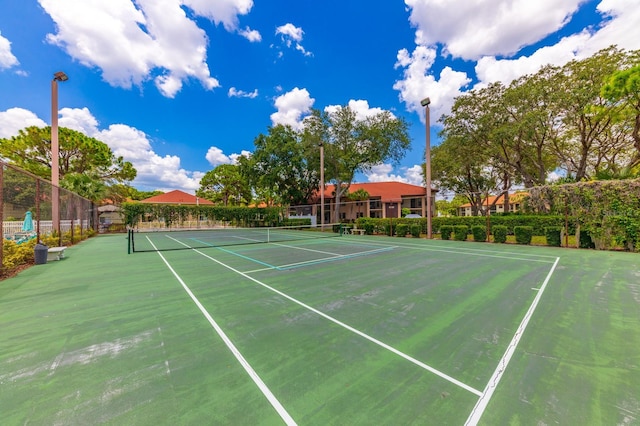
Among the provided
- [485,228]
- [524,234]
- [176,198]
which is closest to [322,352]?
[524,234]

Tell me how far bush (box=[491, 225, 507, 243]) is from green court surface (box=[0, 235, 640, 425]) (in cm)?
809

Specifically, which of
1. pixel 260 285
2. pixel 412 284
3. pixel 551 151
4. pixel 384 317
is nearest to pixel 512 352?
pixel 384 317

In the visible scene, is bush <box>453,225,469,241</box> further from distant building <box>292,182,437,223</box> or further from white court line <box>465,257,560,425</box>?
distant building <box>292,182,437,223</box>

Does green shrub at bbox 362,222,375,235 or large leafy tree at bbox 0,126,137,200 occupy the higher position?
large leafy tree at bbox 0,126,137,200

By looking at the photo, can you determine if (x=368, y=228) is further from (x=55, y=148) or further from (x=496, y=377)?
(x=55, y=148)

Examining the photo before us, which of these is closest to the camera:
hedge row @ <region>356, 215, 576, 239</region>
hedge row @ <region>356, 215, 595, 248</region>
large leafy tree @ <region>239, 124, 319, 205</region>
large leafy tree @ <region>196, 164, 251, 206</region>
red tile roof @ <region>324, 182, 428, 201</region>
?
hedge row @ <region>356, 215, 595, 248</region>

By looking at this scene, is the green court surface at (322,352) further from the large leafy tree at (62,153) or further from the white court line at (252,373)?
the large leafy tree at (62,153)

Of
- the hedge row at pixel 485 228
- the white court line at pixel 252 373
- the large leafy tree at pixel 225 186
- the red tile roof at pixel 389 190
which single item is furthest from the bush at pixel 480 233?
the large leafy tree at pixel 225 186

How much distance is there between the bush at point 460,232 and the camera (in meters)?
14.8

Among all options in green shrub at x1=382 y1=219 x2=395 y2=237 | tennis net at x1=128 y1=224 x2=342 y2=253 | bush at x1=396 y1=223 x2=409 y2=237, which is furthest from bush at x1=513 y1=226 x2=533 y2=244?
tennis net at x1=128 y1=224 x2=342 y2=253

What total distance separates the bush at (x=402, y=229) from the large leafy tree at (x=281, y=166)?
16.0 meters

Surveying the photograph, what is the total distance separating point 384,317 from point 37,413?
12.1 feet

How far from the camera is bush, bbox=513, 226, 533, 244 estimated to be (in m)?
12.5

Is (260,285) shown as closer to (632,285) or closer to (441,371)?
(441,371)
